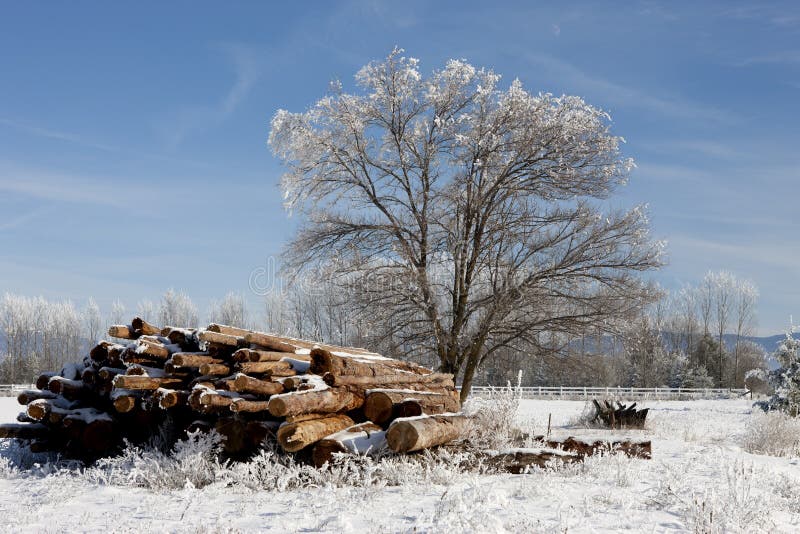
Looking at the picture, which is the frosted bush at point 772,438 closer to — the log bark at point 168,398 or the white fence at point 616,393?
the log bark at point 168,398

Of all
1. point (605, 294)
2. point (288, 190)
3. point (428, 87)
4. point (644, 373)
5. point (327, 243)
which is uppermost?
point (428, 87)

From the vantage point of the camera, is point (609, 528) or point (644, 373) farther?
point (644, 373)

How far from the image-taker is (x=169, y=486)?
6.79m

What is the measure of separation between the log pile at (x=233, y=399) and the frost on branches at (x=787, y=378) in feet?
45.7

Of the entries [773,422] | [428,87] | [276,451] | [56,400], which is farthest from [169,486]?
[428,87]

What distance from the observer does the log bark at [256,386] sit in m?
7.46

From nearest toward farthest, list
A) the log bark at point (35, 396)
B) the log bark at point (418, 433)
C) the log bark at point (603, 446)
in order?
the log bark at point (418, 433)
the log bark at point (603, 446)
the log bark at point (35, 396)

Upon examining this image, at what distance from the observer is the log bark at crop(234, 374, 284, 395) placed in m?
7.46

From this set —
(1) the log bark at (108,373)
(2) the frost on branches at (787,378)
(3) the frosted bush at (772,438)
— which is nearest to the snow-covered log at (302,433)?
(1) the log bark at (108,373)

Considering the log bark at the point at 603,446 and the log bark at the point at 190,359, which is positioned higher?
the log bark at the point at 190,359

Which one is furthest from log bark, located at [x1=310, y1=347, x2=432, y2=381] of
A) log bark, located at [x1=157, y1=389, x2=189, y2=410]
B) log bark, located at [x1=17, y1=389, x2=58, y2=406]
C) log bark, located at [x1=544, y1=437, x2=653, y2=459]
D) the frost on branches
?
the frost on branches

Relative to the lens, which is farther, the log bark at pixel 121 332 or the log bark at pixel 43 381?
the log bark at pixel 43 381

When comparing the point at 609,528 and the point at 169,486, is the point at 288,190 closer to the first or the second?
the point at 169,486

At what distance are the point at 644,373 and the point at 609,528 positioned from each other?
4705cm
